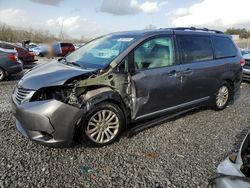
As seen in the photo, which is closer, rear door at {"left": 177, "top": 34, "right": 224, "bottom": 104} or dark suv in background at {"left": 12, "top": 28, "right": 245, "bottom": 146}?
dark suv in background at {"left": 12, "top": 28, "right": 245, "bottom": 146}

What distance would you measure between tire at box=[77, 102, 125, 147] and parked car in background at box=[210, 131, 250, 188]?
6.16ft

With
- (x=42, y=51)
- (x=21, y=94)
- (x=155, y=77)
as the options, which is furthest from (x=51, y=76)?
(x=42, y=51)

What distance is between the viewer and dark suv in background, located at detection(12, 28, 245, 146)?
342cm

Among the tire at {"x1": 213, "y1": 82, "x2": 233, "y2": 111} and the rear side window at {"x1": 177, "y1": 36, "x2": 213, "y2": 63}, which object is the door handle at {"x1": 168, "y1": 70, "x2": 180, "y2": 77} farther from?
the tire at {"x1": 213, "y1": 82, "x2": 233, "y2": 111}

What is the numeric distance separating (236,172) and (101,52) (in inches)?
116

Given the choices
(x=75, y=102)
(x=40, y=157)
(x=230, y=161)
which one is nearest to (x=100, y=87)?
(x=75, y=102)

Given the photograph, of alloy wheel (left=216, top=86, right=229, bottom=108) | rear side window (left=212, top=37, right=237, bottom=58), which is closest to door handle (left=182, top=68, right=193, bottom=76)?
rear side window (left=212, top=37, right=237, bottom=58)

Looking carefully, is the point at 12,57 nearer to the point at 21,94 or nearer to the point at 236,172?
the point at 21,94

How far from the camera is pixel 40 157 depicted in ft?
11.5

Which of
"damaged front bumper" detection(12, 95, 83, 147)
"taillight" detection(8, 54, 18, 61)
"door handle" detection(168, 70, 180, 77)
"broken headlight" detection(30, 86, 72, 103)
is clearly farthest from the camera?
"taillight" detection(8, 54, 18, 61)

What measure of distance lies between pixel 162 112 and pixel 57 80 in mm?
1873

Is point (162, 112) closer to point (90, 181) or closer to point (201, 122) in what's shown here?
point (201, 122)

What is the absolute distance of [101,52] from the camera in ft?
14.3

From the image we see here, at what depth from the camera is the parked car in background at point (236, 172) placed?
1.80 meters
